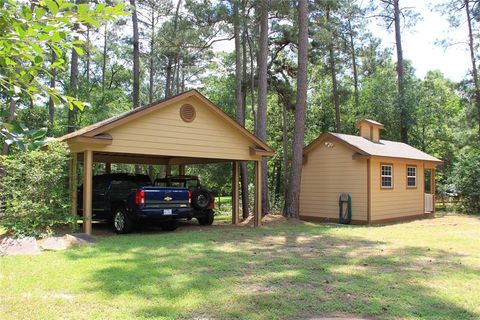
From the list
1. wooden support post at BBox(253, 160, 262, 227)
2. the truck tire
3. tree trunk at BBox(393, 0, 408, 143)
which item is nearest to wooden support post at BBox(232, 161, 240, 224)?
wooden support post at BBox(253, 160, 262, 227)

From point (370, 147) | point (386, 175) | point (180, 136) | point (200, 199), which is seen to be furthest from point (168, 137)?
point (386, 175)

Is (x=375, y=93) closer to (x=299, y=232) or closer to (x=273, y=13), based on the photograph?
(x=273, y=13)

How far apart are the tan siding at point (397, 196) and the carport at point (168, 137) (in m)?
5.40

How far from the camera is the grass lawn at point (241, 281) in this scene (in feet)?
15.9

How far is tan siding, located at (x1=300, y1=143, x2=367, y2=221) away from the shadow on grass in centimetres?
723

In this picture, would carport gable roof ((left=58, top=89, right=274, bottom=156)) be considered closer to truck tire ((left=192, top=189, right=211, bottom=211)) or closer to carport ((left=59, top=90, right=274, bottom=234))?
carport ((left=59, top=90, right=274, bottom=234))

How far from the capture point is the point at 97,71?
138 ft

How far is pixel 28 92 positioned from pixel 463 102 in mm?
30856

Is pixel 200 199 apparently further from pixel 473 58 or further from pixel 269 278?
pixel 473 58

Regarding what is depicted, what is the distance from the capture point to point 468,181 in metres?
22.4

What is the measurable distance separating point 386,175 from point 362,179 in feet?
5.58

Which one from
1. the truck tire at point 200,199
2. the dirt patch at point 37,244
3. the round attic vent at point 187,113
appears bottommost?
the dirt patch at point 37,244

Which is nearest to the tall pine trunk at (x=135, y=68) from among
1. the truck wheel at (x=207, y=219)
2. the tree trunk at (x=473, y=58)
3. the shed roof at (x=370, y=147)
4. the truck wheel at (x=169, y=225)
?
the shed roof at (x=370, y=147)

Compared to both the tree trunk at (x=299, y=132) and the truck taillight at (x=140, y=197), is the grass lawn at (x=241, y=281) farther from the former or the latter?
the tree trunk at (x=299, y=132)
